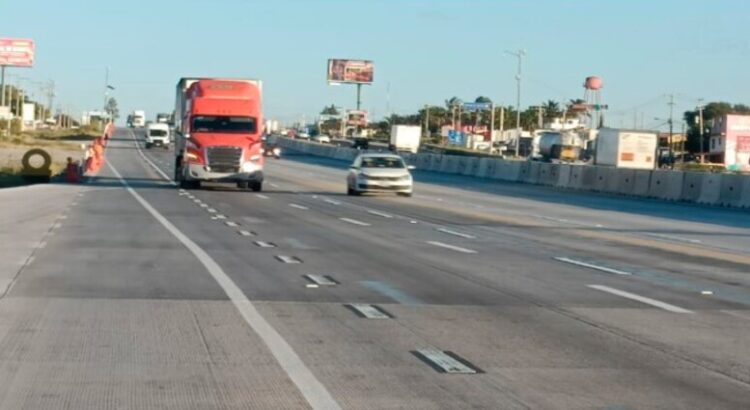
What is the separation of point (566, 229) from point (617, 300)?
1509 centimetres

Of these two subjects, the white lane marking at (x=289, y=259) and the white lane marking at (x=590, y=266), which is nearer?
the white lane marking at (x=590, y=266)

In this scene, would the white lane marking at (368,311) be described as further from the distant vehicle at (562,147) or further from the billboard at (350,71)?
the billboard at (350,71)

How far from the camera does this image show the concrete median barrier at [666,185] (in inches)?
2078

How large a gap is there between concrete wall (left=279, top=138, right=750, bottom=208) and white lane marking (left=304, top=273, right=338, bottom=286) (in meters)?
32.8

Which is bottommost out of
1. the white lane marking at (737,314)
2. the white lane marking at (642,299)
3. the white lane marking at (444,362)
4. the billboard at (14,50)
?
the white lane marking at (444,362)

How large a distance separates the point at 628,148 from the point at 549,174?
9.44m

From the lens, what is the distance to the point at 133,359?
1082 cm

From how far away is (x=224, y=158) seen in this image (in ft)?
149

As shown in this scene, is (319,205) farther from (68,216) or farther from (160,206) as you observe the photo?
(68,216)

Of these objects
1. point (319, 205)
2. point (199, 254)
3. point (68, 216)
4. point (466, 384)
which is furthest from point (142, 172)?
point (466, 384)

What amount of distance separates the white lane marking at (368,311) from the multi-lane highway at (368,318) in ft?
0.24

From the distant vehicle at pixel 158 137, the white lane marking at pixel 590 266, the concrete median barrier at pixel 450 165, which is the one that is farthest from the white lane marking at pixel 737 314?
the distant vehicle at pixel 158 137

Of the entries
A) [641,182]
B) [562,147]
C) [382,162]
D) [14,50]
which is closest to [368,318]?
[382,162]

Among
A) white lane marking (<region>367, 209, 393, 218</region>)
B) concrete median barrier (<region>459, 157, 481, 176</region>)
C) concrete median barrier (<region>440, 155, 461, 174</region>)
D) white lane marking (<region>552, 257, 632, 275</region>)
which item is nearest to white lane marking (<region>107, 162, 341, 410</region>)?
white lane marking (<region>552, 257, 632, 275</region>)
